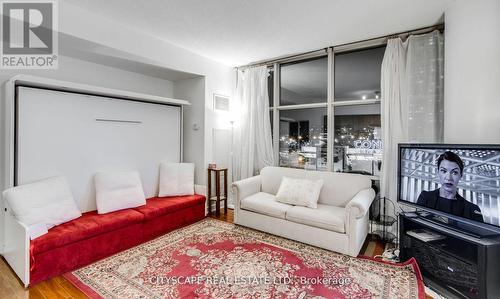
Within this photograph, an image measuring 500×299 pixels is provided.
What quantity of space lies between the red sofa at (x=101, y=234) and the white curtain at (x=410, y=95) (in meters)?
2.91

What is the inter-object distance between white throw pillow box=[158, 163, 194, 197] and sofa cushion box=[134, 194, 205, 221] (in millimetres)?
97

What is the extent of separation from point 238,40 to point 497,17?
2724mm

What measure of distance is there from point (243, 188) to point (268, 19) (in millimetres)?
2298

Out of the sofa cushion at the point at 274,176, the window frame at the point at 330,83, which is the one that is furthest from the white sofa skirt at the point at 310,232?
the window frame at the point at 330,83

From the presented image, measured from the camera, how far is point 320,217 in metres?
2.85

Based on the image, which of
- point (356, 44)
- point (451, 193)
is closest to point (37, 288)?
point (451, 193)

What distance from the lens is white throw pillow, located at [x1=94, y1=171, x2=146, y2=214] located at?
2980mm

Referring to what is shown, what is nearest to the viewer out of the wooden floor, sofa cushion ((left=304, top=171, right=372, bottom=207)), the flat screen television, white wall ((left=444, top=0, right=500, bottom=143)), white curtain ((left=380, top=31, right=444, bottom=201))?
the flat screen television

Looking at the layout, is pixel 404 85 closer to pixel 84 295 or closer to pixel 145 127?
pixel 145 127

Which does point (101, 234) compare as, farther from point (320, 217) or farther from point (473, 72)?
point (473, 72)

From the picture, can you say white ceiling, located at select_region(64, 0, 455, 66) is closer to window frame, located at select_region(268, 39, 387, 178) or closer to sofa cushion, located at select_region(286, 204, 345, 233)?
window frame, located at select_region(268, 39, 387, 178)

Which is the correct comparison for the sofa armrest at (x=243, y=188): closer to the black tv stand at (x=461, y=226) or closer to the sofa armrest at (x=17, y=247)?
the black tv stand at (x=461, y=226)

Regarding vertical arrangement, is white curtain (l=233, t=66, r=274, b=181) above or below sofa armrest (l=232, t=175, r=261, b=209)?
above

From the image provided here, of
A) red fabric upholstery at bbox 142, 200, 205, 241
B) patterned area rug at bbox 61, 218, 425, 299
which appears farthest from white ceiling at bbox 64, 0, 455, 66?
patterned area rug at bbox 61, 218, 425, 299
